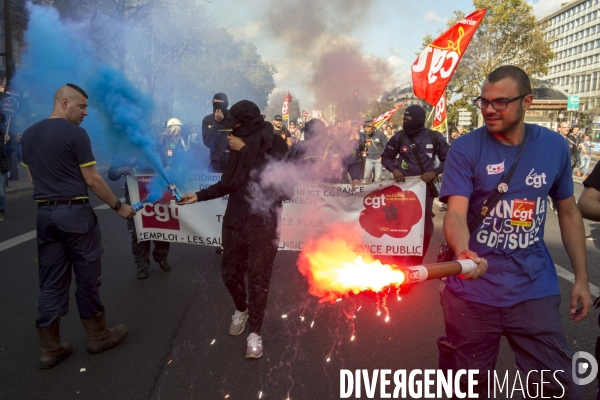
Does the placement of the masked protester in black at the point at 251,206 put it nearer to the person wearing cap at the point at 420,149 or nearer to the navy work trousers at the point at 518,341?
the navy work trousers at the point at 518,341

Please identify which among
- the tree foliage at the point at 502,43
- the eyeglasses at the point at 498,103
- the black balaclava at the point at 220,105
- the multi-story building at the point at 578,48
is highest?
the multi-story building at the point at 578,48

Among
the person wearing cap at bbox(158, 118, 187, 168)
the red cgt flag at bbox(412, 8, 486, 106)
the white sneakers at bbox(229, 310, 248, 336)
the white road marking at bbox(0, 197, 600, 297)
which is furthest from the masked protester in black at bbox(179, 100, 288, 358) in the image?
the red cgt flag at bbox(412, 8, 486, 106)

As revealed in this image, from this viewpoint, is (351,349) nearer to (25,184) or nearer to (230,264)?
(230,264)

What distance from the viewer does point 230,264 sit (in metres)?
3.90

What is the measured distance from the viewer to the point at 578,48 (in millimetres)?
103188

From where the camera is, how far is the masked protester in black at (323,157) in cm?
629

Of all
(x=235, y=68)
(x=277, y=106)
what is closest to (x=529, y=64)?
(x=277, y=106)

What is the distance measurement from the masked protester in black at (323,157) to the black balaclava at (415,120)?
0.95m

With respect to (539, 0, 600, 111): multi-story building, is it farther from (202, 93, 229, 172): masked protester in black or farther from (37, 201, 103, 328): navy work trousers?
(37, 201, 103, 328): navy work trousers

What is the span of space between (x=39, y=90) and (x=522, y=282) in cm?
577

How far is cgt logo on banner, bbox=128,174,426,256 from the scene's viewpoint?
5.91 metres

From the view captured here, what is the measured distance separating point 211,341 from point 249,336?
1.48 feet

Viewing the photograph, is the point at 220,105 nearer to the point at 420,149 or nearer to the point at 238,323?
the point at 420,149

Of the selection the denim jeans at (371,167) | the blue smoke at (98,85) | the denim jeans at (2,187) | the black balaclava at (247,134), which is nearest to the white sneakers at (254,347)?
the black balaclava at (247,134)
